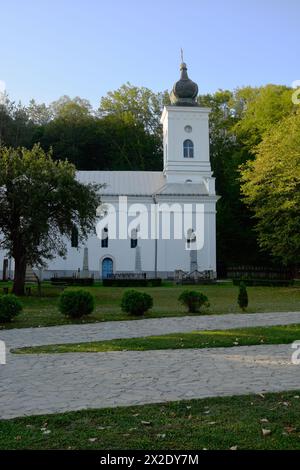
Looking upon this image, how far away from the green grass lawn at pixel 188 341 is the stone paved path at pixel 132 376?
48 centimetres

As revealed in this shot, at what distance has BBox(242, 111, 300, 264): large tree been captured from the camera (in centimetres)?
2912

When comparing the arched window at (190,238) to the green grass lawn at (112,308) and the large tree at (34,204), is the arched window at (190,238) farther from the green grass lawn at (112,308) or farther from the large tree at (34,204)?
the large tree at (34,204)

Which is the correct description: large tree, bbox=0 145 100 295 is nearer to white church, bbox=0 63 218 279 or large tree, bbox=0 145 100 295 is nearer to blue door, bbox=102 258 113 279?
white church, bbox=0 63 218 279

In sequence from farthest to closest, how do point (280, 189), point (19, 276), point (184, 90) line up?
point (184, 90), point (280, 189), point (19, 276)

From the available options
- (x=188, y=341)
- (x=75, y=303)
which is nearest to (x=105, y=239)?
(x=75, y=303)

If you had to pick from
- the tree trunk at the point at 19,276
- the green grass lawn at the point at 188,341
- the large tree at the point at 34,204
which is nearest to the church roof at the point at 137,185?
the large tree at the point at 34,204

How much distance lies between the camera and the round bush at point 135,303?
1656 cm

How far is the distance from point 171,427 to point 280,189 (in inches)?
992

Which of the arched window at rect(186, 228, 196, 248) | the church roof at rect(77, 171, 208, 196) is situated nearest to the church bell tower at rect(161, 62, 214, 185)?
the church roof at rect(77, 171, 208, 196)

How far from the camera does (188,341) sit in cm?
1172

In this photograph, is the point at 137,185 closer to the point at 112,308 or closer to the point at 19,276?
the point at 19,276
